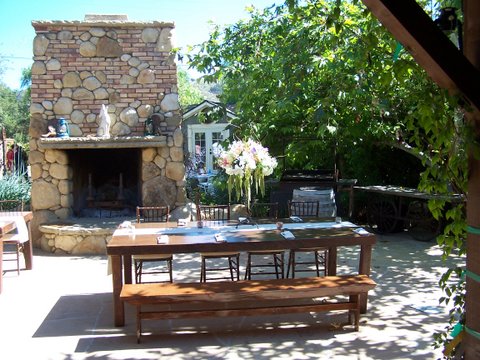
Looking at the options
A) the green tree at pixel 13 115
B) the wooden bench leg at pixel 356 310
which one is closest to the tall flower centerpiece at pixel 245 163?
the wooden bench leg at pixel 356 310

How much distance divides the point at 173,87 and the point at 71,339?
16.1 feet

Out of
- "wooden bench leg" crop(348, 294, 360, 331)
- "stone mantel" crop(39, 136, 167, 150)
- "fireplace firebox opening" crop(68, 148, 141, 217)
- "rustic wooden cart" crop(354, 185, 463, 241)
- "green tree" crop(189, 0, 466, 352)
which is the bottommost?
"wooden bench leg" crop(348, 294, 360, 331)

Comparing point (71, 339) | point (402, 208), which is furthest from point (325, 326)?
point (402, 208)

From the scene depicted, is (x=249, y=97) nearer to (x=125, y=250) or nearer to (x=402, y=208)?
(x=402, y=208)

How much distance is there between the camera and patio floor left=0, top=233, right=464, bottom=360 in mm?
3816

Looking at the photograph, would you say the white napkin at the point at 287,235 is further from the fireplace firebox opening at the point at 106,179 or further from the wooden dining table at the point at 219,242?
the fireplace firebox opening at the point at 106,179

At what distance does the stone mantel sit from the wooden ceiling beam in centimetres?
602

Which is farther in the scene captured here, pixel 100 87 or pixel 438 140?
pixel 100 87

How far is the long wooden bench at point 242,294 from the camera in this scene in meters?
3.90

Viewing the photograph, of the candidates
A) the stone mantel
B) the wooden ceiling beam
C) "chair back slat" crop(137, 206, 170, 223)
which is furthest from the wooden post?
the stone mantel

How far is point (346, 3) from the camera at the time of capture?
24.3 feet

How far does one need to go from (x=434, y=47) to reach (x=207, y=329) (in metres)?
3.14

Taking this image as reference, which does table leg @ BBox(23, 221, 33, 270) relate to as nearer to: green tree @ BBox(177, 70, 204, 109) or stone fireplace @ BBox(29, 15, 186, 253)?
stone fireplace @ BBox(29, 15, 186, 253)

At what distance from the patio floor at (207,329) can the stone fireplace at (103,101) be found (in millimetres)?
2333
